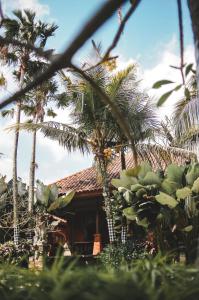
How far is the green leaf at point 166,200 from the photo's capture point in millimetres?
9211

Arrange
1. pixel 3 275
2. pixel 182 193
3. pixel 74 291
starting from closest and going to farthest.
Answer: pixel 74 291
pixel 3 275
pixel 182 193

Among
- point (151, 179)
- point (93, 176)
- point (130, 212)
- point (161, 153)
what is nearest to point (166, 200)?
point (151, 179)

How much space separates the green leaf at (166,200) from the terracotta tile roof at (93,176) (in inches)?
146

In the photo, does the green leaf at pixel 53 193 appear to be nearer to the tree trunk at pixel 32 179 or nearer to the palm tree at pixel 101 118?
the tree trunk at pixel 32 179

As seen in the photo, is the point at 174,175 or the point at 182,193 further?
the point at 174,175

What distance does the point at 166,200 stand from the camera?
30.4ft

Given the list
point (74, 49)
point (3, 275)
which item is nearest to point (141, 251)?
point (3, 275)

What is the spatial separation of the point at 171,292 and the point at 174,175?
9.01 m

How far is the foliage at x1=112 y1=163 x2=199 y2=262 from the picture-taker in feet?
31.5

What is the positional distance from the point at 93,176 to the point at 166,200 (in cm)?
900

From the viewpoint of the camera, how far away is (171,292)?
46.6 inches

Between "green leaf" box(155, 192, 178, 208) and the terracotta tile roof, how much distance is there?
3711mm

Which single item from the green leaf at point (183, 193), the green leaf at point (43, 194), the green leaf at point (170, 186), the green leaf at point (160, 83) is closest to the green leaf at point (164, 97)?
the green leaf at point (160, 83)

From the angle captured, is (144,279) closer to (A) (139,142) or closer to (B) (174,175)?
(B) (174,175)
